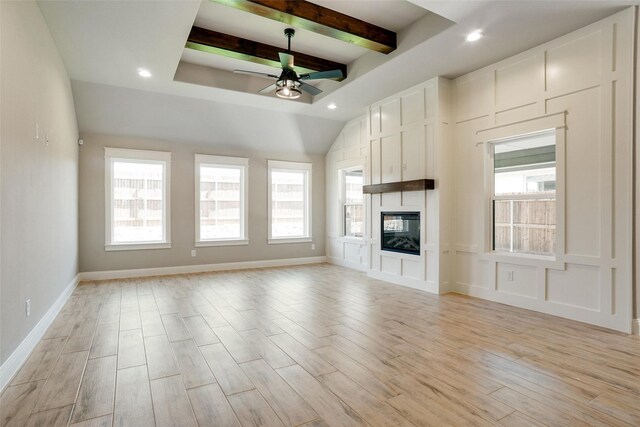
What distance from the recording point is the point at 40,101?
3225 mm

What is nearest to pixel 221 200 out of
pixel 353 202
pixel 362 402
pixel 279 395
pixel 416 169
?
pixel 353 202

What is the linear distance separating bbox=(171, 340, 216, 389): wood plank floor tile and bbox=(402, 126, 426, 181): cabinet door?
3.86m

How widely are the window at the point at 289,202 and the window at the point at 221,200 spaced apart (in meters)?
0.63

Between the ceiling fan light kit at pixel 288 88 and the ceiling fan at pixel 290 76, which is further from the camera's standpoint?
the ceiling fan light kit at pixel 288 88

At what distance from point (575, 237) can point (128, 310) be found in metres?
5.20

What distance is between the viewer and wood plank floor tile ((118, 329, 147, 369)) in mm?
2650

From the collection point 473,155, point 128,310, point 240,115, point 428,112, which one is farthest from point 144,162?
point 473,155

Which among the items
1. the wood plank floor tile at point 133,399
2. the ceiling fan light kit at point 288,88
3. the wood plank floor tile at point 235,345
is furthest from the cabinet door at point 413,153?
the wood plank floor tile at point 133,399

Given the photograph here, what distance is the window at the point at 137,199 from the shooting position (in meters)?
6.02

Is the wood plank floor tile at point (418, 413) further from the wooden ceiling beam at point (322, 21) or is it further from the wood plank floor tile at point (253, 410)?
the wooden ceiling beam at point (322, 21)

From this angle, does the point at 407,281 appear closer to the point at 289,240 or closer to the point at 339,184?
the point at 339,184

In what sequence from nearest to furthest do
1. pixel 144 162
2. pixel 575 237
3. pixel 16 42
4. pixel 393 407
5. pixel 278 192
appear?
pixel 393 407, pixel 16 42, pixel 575 237, pixel 144 162, pixel 278 192

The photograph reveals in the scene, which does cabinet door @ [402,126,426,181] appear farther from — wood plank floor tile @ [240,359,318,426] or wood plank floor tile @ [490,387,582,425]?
wood plank floor tile @ [240,359,318,426]

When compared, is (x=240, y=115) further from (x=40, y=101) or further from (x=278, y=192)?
(x=40, y=101)
